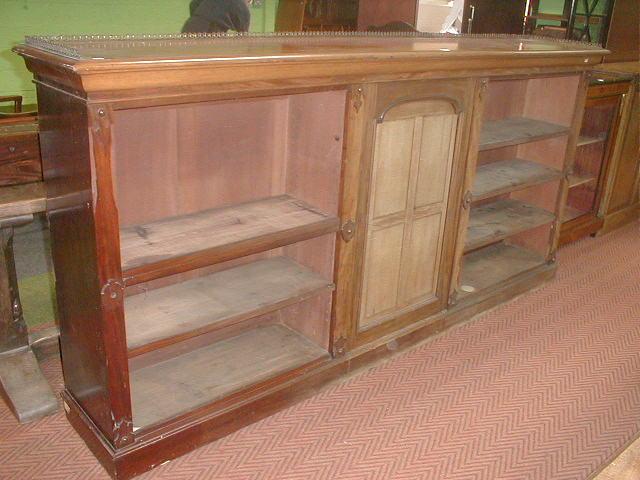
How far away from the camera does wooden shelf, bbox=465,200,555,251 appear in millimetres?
3246

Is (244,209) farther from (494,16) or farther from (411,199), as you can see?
(494,16)

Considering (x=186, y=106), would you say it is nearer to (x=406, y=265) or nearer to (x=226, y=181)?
(x=226, y=181)

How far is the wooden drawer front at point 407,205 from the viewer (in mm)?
2469

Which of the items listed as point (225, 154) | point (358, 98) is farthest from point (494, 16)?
point (225, 154)

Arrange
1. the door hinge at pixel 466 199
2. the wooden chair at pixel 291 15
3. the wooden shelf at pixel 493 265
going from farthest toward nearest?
1. the wooden chair at pixel 291 15
2. the wooden shelf at pixel 493 265
3. the door hinge at pixel 466 199

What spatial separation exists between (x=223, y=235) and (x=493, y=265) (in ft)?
6.48

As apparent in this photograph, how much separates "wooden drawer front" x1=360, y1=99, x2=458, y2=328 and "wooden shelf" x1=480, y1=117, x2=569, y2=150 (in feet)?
1.21

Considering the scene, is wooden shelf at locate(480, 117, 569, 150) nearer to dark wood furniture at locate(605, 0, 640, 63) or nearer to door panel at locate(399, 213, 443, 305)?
door panel at locate(399, 213, 443, 305)

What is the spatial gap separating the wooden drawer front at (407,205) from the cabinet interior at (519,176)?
0.42 m

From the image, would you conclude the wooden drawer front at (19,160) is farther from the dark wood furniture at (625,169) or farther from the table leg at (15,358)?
the dark wood furniture at (625,169)

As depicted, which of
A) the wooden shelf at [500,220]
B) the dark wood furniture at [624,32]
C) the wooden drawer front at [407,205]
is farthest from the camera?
the dark wood furniture at [624,32]

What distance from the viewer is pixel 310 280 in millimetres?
2480

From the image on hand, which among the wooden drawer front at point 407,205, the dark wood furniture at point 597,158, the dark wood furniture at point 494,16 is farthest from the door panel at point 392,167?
the dark wood furniture at point 494,16

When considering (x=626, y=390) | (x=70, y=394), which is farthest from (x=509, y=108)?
(x=70, y=394)
